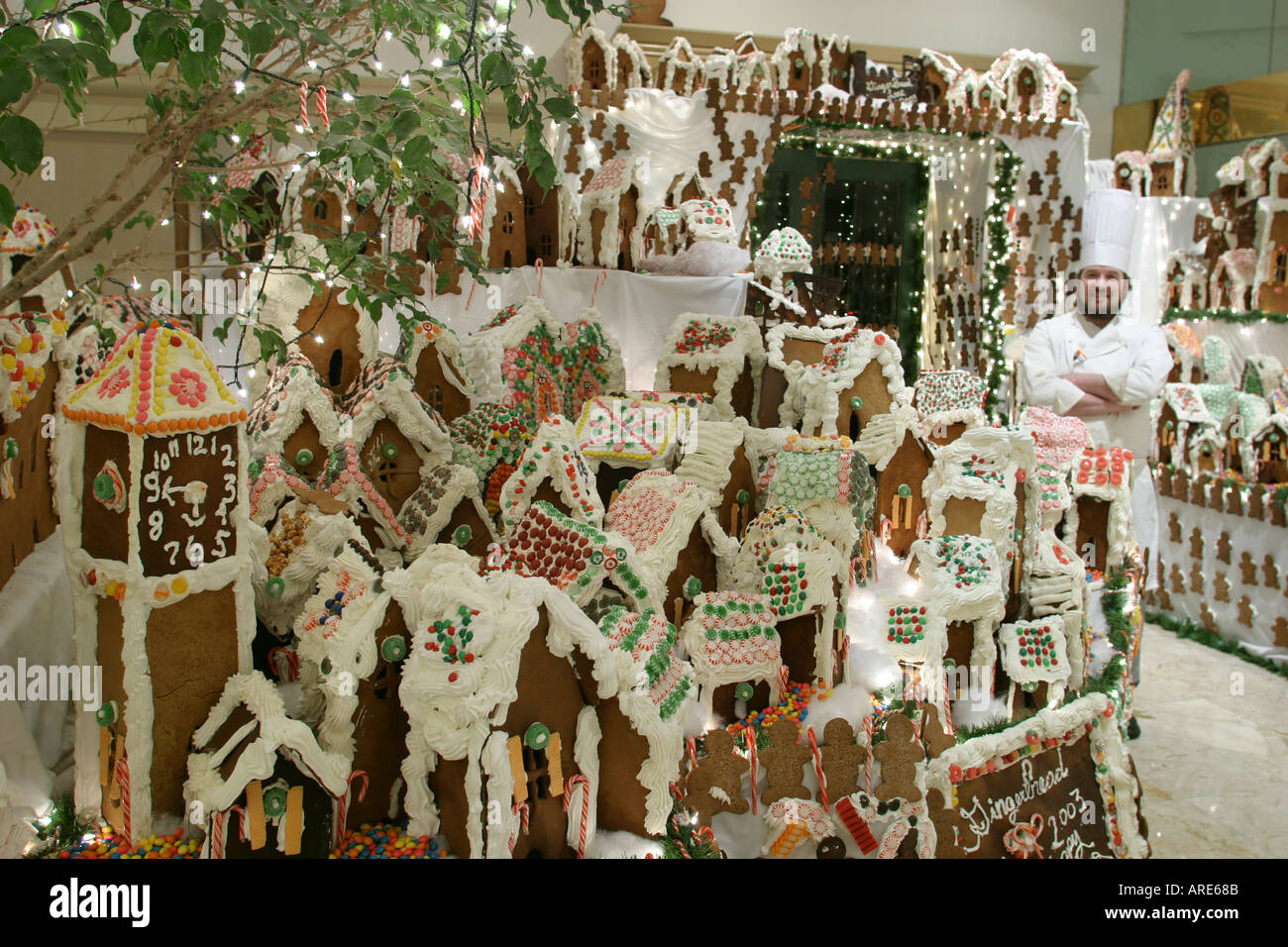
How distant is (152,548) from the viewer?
2207 mm

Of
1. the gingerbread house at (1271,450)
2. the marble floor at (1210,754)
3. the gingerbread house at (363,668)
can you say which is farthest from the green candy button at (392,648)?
the gingerbread house at (1271,450)

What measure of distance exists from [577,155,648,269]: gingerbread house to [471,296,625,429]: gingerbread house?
2.04ft

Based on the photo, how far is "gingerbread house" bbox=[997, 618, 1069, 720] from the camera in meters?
3.77

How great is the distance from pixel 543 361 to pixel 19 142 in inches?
118

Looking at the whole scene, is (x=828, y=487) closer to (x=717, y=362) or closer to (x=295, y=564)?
(x=717, y=362)

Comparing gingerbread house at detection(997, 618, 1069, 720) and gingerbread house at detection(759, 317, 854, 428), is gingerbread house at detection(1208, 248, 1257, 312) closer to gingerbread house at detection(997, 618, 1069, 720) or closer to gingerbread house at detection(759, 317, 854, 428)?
gingerbread house at detection(759, 317, 854, 428)

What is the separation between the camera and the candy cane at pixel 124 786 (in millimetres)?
2217

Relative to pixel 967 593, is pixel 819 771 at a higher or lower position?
lower

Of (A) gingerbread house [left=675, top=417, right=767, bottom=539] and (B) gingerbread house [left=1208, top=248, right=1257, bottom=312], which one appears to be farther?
(B) gingerbread house [left=1208, top=248, right=1257, bottom=312]

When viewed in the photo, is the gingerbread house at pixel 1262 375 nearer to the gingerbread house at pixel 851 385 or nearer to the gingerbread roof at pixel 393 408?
the gingerbread house at pixel 851 385

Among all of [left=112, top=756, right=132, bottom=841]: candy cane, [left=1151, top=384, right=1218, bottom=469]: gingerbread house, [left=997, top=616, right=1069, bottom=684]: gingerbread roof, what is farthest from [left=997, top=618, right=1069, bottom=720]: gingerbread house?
[left=1151, top=384, right=1218, bottom=469]: gingerbread house

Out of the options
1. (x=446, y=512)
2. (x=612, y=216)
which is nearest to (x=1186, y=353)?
(x=612, y=216)
